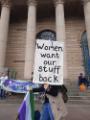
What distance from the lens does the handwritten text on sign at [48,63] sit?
5.84 meters

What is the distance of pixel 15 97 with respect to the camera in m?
16.6

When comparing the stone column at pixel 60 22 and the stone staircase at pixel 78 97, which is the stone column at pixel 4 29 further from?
the stone staircase at pixel 78 97

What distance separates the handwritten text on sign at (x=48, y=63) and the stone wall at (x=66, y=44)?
18.2 m

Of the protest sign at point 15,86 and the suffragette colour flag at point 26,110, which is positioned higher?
the protest sign at point 15,86

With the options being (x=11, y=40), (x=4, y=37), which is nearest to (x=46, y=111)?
(x=4, y=37)

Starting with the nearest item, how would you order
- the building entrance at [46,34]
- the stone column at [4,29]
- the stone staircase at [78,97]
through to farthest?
the stone staircase at [78,97], the stone column at [4,29], the building entrance at [46,34]

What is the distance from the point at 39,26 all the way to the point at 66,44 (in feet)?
A: 15.1

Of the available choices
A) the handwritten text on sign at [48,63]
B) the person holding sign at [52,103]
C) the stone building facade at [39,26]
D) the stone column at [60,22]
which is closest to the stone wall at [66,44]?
the stone building facade at [39,26]

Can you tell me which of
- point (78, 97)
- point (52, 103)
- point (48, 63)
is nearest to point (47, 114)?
point (52, 103)

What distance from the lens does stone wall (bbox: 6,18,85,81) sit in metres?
24.6

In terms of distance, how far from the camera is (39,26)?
2703 cm

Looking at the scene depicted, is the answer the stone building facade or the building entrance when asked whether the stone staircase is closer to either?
the stone building facade

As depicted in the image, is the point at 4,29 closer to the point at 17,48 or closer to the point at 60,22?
the point at 17,48

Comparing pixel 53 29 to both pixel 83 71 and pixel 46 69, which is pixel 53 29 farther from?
pixel 46 69
